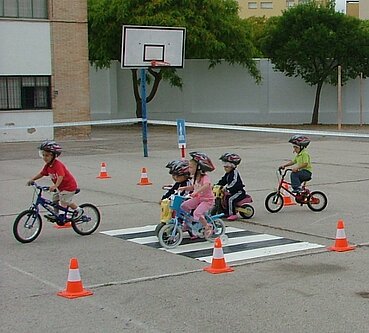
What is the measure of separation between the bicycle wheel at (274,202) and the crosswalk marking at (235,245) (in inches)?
67.8

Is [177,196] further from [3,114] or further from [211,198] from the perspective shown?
[3,114]

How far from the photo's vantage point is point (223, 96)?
44.4m

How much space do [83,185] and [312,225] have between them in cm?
682

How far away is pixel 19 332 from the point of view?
654 cm

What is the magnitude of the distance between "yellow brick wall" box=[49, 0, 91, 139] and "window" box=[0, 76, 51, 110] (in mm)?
369

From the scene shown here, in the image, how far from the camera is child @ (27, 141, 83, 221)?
1091cm

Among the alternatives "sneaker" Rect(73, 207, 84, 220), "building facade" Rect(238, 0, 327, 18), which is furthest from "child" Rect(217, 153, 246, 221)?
"building facade" Rect(238, 0, 327, 18)

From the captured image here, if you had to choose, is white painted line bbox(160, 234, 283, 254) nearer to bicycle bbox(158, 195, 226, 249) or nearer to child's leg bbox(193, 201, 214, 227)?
bicycle bbox(158, 195, 226, 249)

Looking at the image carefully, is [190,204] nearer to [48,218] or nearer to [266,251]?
[266,251]

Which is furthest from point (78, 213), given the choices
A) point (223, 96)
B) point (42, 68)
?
point (223, 96)

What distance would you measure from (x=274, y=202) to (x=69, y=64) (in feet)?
70.4

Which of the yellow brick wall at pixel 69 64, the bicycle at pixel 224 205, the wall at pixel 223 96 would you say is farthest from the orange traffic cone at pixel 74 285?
the wall at pixel 223 96

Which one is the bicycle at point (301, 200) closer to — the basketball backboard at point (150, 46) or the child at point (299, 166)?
the child at point (299, 166)

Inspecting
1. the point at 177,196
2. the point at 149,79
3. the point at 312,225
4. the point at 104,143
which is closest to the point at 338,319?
the point at 177,196
